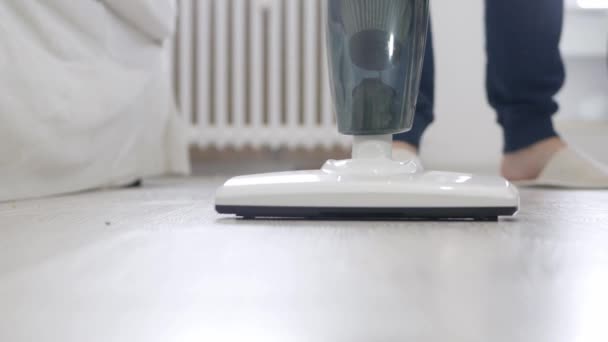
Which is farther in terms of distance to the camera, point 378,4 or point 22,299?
point 378,4

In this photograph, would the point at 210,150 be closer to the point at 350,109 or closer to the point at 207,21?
the point at 207,21

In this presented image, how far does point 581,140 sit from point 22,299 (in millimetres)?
3012

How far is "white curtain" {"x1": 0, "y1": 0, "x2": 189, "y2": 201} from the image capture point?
0.86 meters

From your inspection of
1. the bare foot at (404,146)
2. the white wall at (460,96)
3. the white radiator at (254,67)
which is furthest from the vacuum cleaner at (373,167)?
the white wall at (460,96)

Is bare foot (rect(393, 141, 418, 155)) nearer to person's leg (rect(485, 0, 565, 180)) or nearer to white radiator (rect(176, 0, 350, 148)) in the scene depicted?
person's leg (rect(485, 0, 565, 180))

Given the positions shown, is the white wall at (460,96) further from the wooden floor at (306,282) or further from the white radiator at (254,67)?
the wooden floor at (306,282)

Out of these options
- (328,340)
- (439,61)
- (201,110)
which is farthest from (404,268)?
(439,61)

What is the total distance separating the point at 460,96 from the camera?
9.18 ft

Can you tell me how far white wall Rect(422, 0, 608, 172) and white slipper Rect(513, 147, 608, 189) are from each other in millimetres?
1486

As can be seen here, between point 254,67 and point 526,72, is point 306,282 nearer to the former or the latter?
point 526,72

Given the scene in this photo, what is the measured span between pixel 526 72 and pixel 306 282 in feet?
3.79

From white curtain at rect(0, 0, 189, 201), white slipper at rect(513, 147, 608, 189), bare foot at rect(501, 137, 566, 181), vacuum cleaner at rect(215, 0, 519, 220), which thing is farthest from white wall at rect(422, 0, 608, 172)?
vacuum cleaner at rect(215, 0, 519, 220)

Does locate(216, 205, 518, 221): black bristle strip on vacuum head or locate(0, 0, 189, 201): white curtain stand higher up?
locate(0, 0, 189, 201): white curtain

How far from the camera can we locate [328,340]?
24 cm
